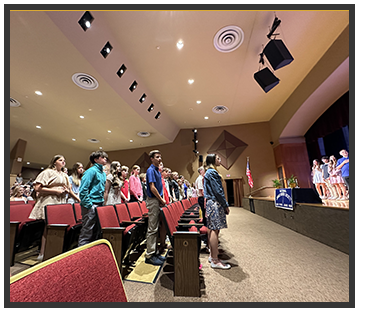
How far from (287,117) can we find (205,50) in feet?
17.7

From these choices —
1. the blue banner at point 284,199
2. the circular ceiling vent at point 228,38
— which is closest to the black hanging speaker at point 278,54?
the circular ceiling vent at point 228,38

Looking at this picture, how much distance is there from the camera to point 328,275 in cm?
169

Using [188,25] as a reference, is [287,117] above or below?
below

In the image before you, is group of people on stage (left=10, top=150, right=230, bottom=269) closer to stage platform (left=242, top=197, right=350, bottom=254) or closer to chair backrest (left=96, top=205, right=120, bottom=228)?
chair backrest (left=96, top=205, right=120, bottom=228)

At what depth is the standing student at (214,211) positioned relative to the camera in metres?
1.94

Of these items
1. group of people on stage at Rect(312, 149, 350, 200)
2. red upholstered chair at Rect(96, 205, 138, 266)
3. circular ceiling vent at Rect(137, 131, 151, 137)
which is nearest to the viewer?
red upholstered chair at Rect(96, 205, 138, 266)


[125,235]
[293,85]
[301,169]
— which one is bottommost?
[125,235]

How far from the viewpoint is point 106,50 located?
4570mm

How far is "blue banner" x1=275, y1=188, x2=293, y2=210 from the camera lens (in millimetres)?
3506

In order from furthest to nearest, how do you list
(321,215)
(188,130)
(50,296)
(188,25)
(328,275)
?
(188,130)
(188,25)
(321,215)
(328,275)
(50,296)

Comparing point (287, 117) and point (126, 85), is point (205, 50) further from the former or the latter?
point (287, 117)

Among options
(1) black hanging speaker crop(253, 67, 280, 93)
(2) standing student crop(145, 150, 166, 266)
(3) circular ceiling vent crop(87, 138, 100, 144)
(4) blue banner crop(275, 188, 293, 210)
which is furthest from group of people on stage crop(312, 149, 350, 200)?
(3) circular ceiling vent crop(87, 138, 100, 144)

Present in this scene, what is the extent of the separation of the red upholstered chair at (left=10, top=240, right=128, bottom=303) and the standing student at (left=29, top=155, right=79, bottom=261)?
2.21 metres
